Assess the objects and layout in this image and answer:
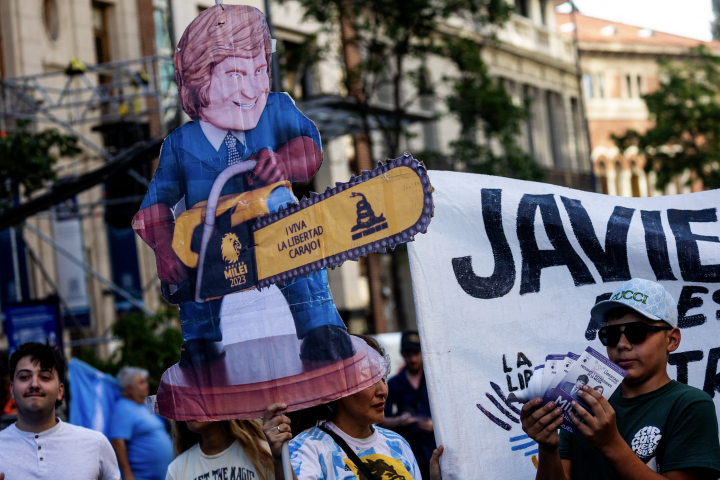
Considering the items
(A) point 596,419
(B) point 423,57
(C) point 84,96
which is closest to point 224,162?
(A) point 596,419

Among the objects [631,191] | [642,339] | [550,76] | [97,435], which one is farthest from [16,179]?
[631,191]

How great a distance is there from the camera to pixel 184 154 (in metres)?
3.53

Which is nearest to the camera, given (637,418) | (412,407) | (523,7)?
(637,418)

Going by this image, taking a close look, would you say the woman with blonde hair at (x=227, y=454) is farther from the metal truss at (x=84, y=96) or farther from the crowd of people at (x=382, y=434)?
the metal truss at (x=84, y=96)

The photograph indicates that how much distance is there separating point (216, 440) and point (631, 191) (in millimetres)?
40379

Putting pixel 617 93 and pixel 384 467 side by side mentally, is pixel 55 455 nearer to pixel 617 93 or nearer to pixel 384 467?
pixel 384 467

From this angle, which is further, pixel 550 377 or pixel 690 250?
pixel 690 250

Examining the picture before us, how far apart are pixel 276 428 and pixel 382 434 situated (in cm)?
56

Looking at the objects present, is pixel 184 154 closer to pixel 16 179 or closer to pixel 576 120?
pixel 16 179

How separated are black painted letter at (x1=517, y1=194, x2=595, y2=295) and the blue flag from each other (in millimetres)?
4091

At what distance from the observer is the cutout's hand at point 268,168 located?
342 centimetres

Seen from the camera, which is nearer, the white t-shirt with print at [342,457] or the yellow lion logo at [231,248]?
the white t-shirt with print at [342,457]

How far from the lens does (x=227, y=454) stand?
12.4ft

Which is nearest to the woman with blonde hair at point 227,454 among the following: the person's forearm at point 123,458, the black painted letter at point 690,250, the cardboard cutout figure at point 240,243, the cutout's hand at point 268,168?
the cardboard cutout figure at point 240,243
